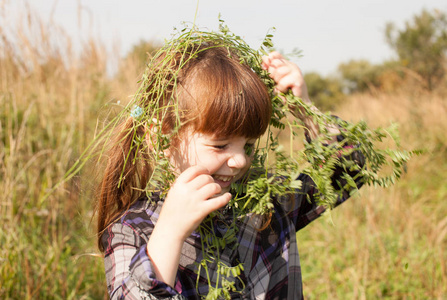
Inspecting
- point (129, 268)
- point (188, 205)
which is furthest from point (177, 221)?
point (129, 268)

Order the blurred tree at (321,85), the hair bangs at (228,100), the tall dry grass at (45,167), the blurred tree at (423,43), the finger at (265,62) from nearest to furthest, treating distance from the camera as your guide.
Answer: the hair bangs at (228,100) < the finger at (265,62) < the tall dry grass at (45,167) < the blurred tree at (423,43) < the blurred tree at (321,85)

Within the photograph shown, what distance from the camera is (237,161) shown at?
1299 millimetres

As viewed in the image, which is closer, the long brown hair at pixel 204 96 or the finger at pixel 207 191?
the finger at pixel 207 191

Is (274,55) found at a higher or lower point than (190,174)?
higher

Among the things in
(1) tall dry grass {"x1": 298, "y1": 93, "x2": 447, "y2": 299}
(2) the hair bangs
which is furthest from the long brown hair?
(1) tall dry grass {"x1": 298, "y1": 93, "x2": 447, "y2": 299}

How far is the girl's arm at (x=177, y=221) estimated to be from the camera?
1160 mm

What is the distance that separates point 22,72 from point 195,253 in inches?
127

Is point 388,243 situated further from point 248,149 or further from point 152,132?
point 152,132

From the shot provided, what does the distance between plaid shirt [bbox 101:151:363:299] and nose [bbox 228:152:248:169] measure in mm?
202

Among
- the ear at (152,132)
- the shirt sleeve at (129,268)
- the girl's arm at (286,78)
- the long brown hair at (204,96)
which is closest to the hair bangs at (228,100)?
the long brown hair at (204,96)

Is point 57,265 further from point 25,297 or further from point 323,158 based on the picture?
point 323,158

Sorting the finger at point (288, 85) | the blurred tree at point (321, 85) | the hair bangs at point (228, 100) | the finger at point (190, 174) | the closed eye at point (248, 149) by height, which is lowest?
the finger at point (190, 174)

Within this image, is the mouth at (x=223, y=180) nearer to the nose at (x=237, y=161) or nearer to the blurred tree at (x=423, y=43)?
the nose at (x=237, y=161)

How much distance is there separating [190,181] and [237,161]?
17cm
